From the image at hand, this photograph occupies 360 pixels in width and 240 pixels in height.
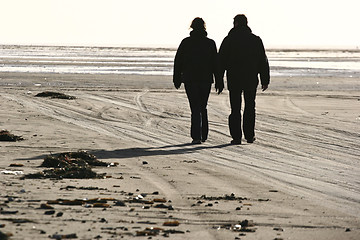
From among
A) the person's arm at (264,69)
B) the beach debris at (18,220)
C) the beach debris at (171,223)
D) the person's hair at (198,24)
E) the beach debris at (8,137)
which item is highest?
the person's hair at (198,24)

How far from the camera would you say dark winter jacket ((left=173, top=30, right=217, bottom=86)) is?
1155 cm

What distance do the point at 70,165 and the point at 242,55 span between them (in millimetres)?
4109

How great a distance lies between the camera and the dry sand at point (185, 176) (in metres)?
5.66

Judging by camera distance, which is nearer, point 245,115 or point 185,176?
point 185,176

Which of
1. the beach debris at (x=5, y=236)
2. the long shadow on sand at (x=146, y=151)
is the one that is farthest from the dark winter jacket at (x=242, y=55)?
the beach debris at (x=5, y=236)

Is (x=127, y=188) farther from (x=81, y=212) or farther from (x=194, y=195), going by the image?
(x=81, y=212)

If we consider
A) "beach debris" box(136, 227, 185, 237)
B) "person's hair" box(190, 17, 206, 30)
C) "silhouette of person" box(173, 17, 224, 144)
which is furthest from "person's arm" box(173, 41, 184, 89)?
"beach debris" box(136, 227, 185, 237)

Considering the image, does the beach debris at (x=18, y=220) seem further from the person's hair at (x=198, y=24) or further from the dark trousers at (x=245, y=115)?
the person's hair at (x=198, y=24)

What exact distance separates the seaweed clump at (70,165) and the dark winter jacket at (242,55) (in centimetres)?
328

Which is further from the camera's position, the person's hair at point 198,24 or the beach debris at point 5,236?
the person's hair at point 198,24

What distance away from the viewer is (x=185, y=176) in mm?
8109

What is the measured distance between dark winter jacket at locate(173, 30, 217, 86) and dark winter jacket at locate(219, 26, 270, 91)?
18cm

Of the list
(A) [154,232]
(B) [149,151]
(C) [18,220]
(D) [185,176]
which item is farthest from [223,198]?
(B) [149,151]

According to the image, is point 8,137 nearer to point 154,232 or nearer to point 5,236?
point 154,232
